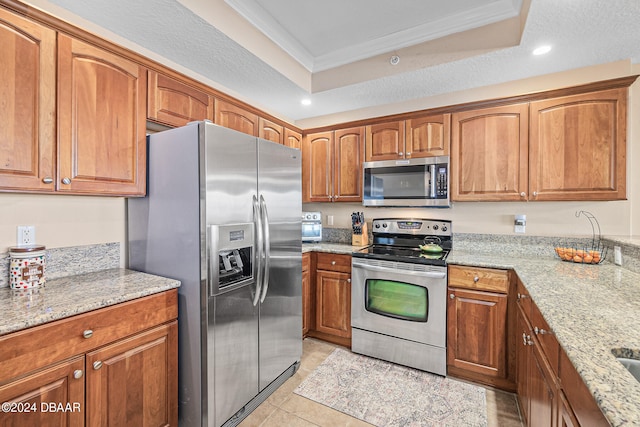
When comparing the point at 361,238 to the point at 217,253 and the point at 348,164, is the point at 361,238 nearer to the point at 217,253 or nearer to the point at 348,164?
the point at 348,164

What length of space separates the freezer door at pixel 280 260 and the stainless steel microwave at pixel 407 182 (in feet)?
3.02

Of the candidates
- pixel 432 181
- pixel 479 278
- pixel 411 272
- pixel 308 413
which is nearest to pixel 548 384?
pixel 479 278

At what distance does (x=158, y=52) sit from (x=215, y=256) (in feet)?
5.11

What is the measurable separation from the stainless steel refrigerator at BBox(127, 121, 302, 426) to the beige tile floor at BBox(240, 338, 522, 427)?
8 cm

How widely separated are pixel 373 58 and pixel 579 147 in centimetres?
175

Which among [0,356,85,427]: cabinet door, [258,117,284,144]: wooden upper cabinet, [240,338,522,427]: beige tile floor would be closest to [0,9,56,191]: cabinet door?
[0,356,85,427]: cabinet door

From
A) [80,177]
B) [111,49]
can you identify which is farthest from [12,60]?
[80,177]

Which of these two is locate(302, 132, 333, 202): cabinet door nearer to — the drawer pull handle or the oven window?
the oven window

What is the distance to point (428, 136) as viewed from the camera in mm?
2736

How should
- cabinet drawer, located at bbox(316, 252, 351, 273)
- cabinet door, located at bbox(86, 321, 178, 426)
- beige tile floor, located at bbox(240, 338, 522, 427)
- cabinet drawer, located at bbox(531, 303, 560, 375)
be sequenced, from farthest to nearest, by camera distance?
cabinet drawer, located at bbox(316, 252, 351, 273), beige tile floor, located at bbox(240, 338, 522, 427), cabinet door, located at bbox(86, 321, 178, 426), cabinet drawer, located at bbox(531, 303, 560, 375)

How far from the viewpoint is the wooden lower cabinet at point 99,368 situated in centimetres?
110

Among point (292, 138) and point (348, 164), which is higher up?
point (292, 138)

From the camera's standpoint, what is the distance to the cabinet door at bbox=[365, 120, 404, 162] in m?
2.87

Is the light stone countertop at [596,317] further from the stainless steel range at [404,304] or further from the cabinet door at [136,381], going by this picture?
the cabinet door at [136,381]
